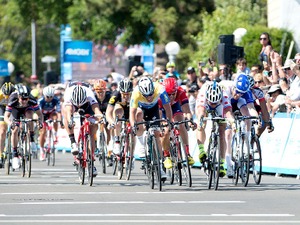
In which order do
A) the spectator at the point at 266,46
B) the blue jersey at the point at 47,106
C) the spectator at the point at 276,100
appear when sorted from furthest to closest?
the blue jersey at the point at 47,106
the spectator at the point at 266,46
the spectator at the point at 276,100

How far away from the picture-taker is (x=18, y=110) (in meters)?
24.1

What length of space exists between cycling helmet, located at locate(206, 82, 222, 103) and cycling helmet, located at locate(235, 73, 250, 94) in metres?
0.75

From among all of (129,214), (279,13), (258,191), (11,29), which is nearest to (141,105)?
(258,191)

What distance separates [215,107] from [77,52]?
2585cm

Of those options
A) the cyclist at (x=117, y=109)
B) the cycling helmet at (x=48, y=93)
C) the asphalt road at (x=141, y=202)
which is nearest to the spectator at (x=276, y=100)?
the asphalt road at (x=141, y=202)

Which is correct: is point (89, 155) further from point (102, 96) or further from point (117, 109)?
point (102, 96)

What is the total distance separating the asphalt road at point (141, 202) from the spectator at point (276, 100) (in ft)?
6.95

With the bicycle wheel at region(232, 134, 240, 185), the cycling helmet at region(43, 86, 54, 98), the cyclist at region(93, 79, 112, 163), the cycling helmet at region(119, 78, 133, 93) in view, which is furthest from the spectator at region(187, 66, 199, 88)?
the bicycle wheel at region(232, 134, 240, 185)

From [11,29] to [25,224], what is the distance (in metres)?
87.5

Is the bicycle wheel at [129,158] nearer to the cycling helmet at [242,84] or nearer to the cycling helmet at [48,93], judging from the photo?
the cycling helmet at [242,84]

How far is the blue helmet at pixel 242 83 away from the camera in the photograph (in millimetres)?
20156

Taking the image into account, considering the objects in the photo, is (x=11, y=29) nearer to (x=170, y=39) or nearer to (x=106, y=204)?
(x=170, y=39)

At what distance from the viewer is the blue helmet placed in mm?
20156

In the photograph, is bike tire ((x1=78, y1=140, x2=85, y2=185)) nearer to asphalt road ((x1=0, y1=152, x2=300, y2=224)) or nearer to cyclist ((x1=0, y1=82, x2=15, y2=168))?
asphalt road ((x1=0, y1=152, x2=300, y2=224))
